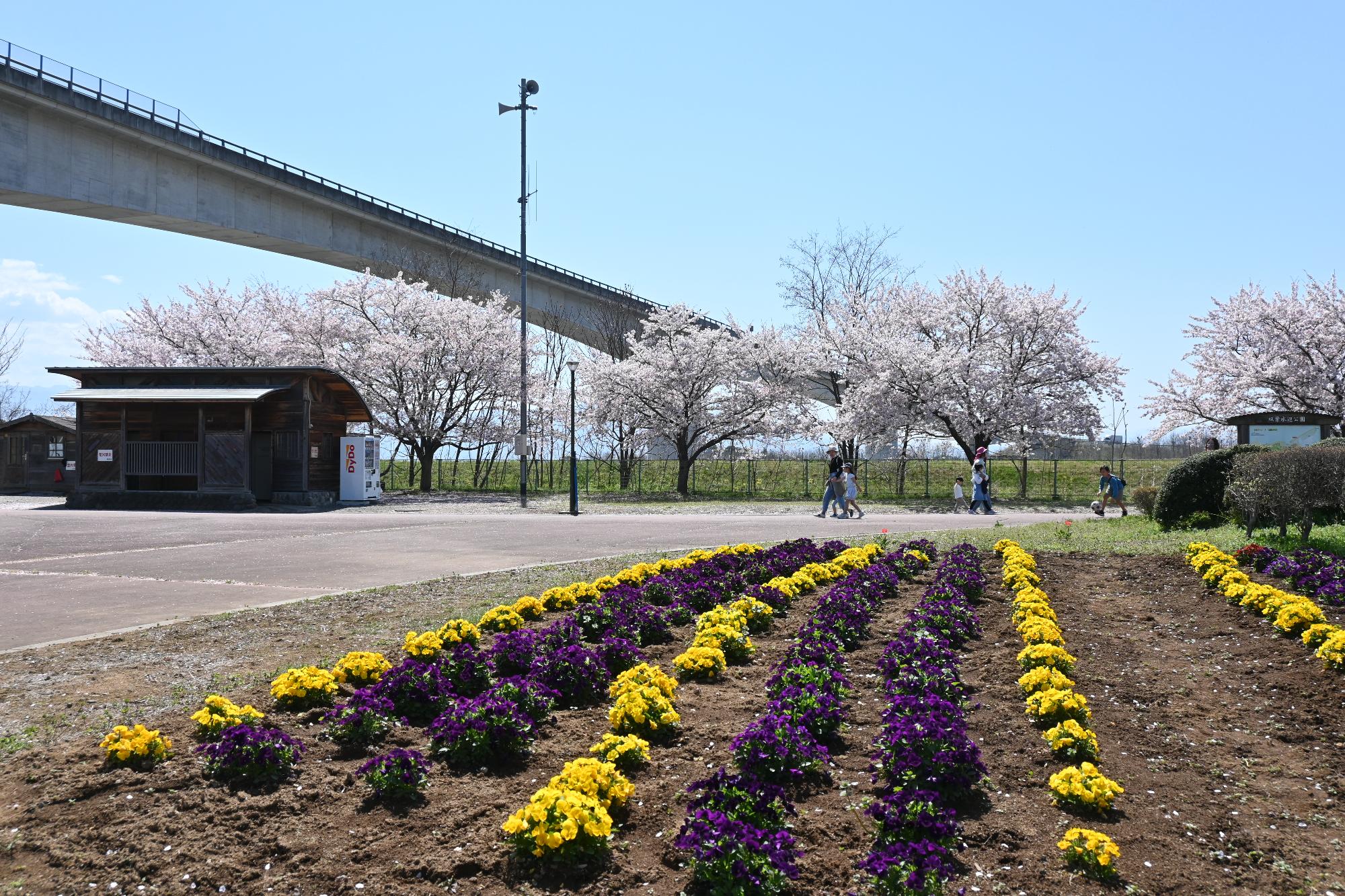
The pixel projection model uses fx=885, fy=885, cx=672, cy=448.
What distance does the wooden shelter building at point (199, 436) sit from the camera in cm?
2611

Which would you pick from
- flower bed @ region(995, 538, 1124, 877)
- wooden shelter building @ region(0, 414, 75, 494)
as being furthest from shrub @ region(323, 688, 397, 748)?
wooden shelter building @ region(0, 414, 75, 494)

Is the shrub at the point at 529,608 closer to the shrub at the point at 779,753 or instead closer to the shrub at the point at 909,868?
the shrub at the point at 779,753

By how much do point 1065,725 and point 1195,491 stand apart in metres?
12.3

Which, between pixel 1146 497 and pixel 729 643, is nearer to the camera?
pixel 729 643

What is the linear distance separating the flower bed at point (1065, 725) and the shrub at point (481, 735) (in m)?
2.61

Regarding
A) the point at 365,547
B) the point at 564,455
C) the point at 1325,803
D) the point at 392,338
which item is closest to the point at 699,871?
the point at 1325,803

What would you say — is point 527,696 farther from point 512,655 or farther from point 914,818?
point 914,818

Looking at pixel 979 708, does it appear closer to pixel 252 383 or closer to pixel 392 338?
pixel 252 383

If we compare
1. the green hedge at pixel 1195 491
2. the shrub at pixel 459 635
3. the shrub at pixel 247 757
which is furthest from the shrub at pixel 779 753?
the green hedge at pixel 1195 491

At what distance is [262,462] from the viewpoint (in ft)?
90.3

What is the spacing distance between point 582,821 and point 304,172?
31.6 m

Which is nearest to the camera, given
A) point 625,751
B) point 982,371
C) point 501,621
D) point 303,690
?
point 625,751

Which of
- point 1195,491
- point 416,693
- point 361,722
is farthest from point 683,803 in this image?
point 1195,491

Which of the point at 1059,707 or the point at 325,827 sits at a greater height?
the point at 1059,707
